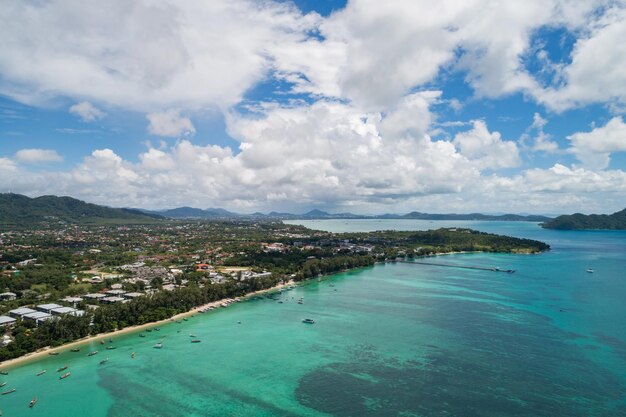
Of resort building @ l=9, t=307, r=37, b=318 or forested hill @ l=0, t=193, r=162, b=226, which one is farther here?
forested hill @ l=0, t=193, r=162, b=226

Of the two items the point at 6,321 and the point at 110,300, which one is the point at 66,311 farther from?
the point at 110,300

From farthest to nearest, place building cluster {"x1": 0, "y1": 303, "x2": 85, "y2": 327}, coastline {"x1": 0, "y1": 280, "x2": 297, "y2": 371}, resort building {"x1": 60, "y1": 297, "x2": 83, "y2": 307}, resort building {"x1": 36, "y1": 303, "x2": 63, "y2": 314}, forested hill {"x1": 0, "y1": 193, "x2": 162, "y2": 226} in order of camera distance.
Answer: forested hill {"x1": 0, "y1": 193, "x2": 162, "y2": 226} < resort building {"x1": 60, "y1": 297, "x2": 83, "y2": 307} < resort building {"x1": 36, "y1": 303, "x2": 63, "y2": 314} < building cluster {"x1": 0, "y1": 303, "x2": 85, "y2": 327} < coastline {"x1": 0, "y1": 280, "x2": 297, "y2": 371}

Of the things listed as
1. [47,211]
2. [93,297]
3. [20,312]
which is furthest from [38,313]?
[47,211]

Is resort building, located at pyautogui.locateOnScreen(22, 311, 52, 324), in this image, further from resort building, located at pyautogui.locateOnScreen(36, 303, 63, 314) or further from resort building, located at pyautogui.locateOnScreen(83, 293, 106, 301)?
resort building, located at pyautogui.locateOnScreen(83, 293, 106, 301)

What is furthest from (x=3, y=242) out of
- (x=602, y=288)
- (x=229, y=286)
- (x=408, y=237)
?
(x=602, y=288)

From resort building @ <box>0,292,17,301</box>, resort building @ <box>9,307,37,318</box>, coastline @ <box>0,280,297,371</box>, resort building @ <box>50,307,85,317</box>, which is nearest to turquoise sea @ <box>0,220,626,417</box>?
coastline @ <box>0,280,297,371</box>

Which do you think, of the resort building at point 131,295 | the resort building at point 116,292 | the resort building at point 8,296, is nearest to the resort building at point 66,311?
the resort building at point 131,295
